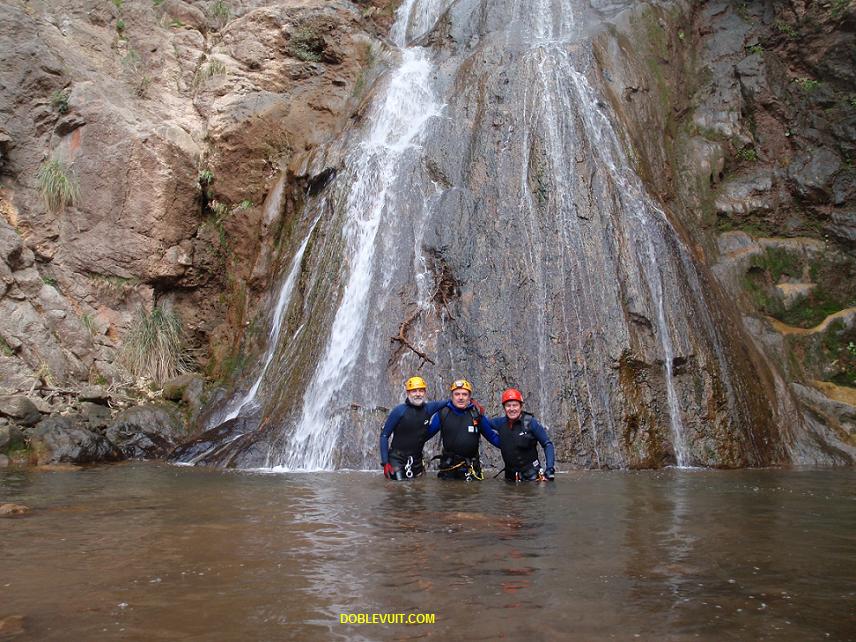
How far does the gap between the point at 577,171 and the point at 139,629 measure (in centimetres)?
1081

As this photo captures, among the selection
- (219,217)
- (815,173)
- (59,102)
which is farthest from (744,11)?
(59,102)

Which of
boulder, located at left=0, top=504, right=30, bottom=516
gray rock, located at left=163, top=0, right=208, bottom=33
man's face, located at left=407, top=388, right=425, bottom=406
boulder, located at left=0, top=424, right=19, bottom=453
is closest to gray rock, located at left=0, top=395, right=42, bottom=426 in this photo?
boulder, located at left=0, top=424, right=19, bottom=453

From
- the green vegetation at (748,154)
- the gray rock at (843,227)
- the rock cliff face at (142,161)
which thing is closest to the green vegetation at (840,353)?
the gray rock at (843,227)

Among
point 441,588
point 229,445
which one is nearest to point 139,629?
point 441,588

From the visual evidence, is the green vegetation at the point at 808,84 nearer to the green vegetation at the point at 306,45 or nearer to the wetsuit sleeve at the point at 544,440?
the green vegetation at the point at 306,45

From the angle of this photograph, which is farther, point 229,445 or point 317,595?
point 229,445

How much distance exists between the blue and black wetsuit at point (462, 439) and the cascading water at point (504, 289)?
173 centimetres

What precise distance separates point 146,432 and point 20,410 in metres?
1.85

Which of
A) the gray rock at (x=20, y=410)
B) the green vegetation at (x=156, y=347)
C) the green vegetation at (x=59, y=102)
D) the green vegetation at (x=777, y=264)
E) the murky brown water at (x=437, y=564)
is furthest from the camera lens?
the green vegetation at (x=59, y=102)

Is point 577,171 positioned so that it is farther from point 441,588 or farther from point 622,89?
point 441,588

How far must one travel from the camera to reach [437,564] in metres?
4.23

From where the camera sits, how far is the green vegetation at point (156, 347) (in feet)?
46.0

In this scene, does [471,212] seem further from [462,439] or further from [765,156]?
[765,156]

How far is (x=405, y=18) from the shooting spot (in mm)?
18719
